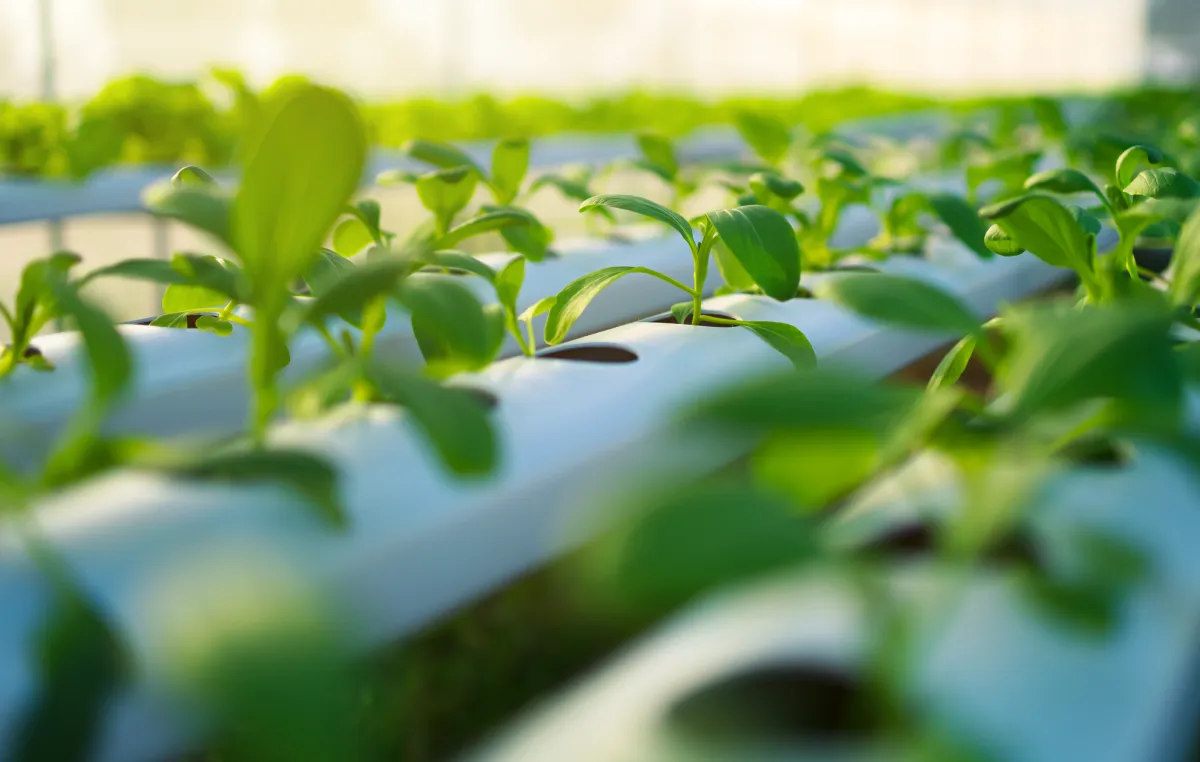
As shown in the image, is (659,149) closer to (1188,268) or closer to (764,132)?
(764,132)

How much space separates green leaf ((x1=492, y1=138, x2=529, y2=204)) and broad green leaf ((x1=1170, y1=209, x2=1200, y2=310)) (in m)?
0.45

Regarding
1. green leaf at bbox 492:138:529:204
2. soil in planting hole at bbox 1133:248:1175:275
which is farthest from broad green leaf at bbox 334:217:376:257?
soil in planting hole at bbox 1133:248:1175:275

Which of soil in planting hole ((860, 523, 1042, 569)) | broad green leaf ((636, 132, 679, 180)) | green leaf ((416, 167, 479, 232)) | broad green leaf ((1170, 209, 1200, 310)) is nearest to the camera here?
soil in planting hole ((860, 523, 1042, 569))

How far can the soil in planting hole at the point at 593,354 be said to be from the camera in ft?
1.74

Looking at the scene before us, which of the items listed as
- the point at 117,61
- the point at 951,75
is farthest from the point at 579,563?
the point at 951,75

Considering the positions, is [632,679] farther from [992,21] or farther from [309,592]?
[992,21]

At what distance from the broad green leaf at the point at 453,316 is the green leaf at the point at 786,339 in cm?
15

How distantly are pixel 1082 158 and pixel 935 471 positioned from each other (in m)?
1.07

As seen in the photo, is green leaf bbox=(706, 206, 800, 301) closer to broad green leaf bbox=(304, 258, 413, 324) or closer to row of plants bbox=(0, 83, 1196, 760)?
row of plants bbox=(0, 83, 1196, 760)

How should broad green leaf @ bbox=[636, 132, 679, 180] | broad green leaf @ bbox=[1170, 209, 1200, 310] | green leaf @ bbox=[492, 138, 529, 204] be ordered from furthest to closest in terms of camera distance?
1. broad green leaf @ bbox=[636, 132, 679, 180]
2. green leaf @ bbox=[492, 138, 529, 204]
3. broad green leaf @ bbox=[1170, 209, 1200, 310]

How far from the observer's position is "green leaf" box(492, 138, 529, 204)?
30.9 inches

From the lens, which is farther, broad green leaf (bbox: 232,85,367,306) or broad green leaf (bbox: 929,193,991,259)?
broad green leaf (bbox: 929,193,991,259)

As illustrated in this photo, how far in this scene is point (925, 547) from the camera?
1.22ft

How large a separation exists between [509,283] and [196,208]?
0.22 metres
